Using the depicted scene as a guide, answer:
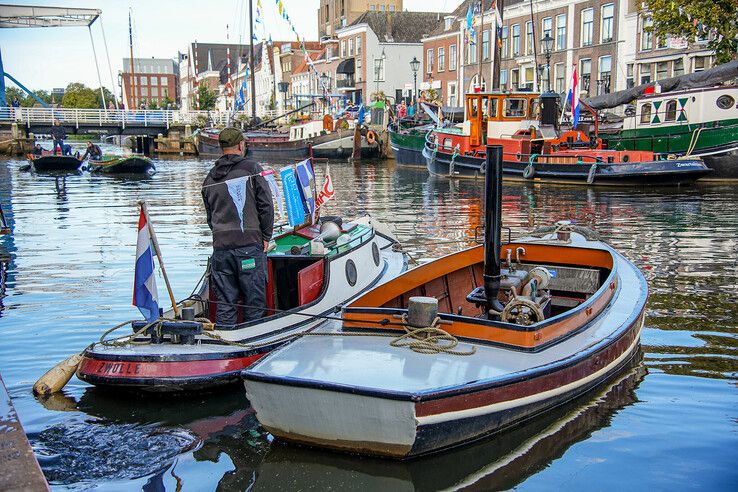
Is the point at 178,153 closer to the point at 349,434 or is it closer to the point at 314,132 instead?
the point at 314,132

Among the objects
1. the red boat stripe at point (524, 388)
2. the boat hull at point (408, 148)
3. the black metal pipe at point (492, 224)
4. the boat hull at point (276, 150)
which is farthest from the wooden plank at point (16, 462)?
the boat hull at point (276, 150)

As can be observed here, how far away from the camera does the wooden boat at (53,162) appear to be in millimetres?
35938

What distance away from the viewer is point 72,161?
120ft

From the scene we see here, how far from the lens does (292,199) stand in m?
9.59

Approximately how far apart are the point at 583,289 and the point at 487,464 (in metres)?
3.48

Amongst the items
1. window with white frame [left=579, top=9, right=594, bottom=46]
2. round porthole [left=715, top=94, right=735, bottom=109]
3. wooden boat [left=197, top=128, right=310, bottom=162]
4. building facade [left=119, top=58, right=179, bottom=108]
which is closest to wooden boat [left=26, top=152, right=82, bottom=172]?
wooden boat [left=197, top=128, right=310, bottom=162]

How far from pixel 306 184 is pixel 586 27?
35.1 m

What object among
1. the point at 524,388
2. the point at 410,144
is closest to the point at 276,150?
the point at 410,144

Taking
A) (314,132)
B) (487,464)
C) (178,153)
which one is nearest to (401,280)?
(487,464)

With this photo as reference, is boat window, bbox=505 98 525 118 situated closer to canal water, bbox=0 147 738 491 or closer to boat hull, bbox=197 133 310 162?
canal water, bbox=0 147 738 491

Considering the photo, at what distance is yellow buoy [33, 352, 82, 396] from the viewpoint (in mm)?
7250

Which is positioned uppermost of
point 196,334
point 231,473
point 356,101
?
point 356,101

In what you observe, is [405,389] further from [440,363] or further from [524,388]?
[524,388]

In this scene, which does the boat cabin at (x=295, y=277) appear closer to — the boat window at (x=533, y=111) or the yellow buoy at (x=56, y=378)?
the yellow buoy at (x=56, y=378)
